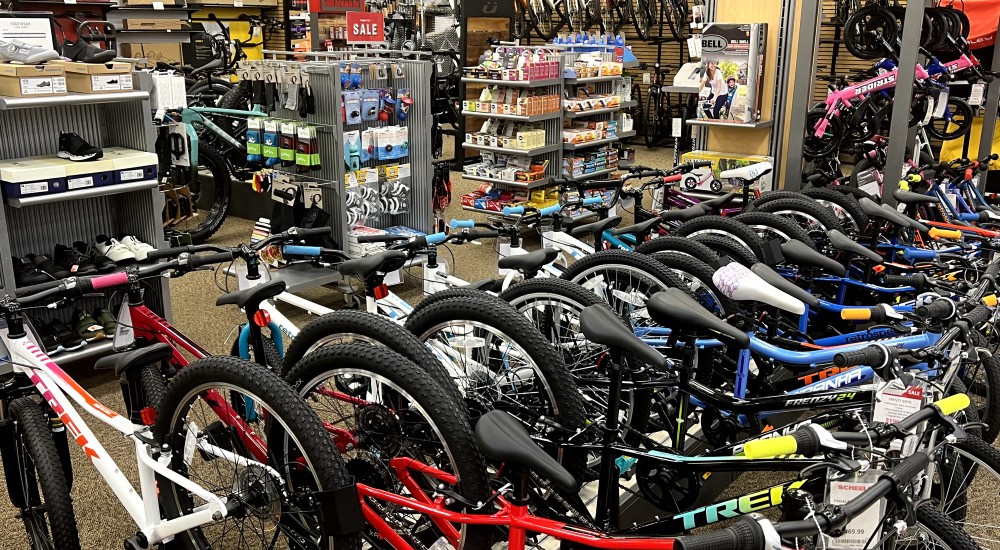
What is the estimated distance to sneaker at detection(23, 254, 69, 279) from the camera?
3.96 meters

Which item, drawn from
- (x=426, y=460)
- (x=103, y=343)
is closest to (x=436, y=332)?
(x=426, y=460)

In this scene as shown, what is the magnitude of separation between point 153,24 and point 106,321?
4489mm

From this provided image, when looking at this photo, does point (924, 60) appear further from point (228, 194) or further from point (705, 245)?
point (228, 194)

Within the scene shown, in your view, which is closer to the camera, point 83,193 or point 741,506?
point 741,506

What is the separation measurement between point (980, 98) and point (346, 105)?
492 centimetres

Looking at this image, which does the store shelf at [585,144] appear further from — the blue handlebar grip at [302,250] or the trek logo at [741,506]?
the trek logo at [741,506]

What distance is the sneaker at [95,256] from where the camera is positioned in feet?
13.4

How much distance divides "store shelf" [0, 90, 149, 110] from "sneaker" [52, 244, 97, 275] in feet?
2.31

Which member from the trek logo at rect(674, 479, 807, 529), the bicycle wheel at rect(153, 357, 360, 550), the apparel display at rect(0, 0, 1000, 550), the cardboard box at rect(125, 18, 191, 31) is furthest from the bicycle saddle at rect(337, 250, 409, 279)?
the cardboard box at rect(125, 18, 191, 31)

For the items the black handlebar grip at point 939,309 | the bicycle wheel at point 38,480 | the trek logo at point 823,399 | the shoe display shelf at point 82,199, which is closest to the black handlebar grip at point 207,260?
the bicycle wheel at point 38,480

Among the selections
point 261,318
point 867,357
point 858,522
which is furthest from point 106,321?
point 858,522

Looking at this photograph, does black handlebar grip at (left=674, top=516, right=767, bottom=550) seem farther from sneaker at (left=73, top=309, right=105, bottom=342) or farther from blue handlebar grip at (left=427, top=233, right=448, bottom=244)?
sneaker at (left=73, top=309, right=105, bottom=342)

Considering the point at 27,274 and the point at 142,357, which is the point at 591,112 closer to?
the point at 27,274

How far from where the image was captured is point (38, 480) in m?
2.43
